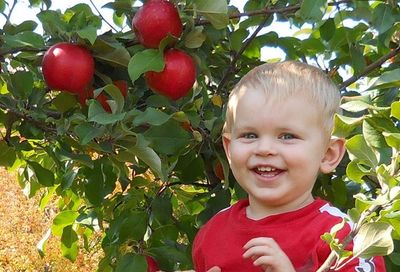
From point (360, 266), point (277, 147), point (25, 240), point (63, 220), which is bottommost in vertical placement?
point (25, 240)

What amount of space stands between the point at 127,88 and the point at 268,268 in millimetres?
740

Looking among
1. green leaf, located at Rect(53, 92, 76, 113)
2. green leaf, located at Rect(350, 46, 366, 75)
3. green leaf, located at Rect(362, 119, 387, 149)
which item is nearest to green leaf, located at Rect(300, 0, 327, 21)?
green leaf, located at Rect(350, 46, 366, 75)

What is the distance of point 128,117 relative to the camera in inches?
64.7

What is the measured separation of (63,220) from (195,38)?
977mm

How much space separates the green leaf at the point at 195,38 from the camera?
1.80 metres

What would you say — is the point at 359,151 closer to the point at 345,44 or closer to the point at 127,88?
the point at 127,88

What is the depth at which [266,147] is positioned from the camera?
134 cm

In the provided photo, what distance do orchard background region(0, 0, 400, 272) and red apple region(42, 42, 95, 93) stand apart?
3 cm

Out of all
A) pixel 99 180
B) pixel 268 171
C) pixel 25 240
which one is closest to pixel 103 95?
pixel 99 180

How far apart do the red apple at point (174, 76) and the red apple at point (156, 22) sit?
0.15 feet

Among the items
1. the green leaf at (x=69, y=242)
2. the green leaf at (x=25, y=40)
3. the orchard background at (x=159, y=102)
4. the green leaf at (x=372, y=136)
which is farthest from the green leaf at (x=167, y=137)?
the green leaf at (x=69, y=242)

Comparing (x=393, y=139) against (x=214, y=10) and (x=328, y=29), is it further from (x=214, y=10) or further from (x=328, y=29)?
(x=328, y=29)

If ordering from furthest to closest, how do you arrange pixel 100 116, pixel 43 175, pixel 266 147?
1. pixel 43 175
2. pixel 100 116
3. pixel 266 147

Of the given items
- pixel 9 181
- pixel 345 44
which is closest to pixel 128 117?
pixel 345 44
